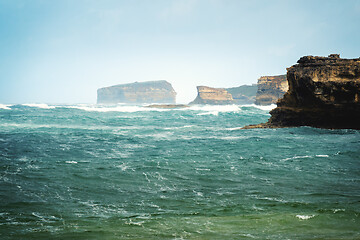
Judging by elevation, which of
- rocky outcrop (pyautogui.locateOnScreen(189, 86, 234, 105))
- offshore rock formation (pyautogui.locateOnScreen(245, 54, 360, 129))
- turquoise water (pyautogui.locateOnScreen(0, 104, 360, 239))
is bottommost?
turquoise water (pyautogui.locateOnScreen(0, 104, 360, 239))

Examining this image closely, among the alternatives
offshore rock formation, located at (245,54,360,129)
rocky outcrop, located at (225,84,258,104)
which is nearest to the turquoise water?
offshore rock formation, located at (245,54,360,129)

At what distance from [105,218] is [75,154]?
6395 mm

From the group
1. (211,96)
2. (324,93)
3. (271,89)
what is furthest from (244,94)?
(324,93)

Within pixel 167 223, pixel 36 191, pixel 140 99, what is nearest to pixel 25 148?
pixel 36 191

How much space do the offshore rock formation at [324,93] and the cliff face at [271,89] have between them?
56.5 meters

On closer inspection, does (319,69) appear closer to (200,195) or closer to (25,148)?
(200,195)

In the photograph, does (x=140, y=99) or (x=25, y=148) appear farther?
(x=140, y=99)

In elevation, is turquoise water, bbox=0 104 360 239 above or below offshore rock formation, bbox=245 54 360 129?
below

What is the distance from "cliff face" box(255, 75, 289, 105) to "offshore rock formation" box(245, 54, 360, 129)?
56.5m

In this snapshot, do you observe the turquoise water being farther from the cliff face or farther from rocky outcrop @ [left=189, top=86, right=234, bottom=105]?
rocky outcrop @ [left=189, top=86, right=234, bottom=105]

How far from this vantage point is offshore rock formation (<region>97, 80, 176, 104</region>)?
7402 inches

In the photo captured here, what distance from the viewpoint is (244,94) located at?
152250 mm

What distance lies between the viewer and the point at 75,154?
36.3 feet

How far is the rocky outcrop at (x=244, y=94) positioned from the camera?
477 ft
